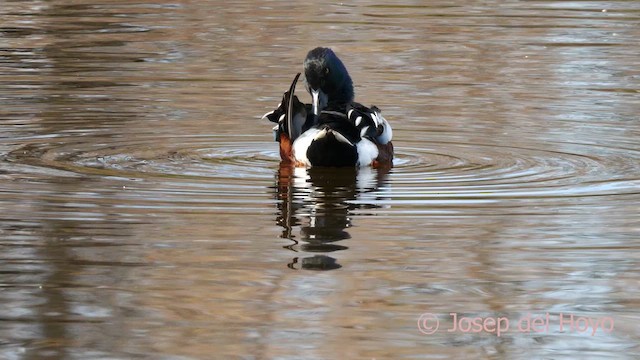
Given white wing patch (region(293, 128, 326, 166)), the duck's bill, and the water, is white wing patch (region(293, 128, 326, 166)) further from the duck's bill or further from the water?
the duck's bill

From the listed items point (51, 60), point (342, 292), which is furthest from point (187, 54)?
point (342, 292)

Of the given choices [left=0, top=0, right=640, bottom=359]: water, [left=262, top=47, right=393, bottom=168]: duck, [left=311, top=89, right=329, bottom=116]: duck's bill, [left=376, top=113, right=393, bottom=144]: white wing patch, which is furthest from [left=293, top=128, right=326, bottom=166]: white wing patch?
[left=376, top=113, right=393, bottom=144]: white wing patch

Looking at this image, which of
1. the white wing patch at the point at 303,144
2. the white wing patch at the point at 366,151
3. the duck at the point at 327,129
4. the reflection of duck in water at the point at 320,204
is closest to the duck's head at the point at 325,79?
the duck at the point at 327,129

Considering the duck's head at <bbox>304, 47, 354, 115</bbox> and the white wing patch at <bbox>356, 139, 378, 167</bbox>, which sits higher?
the duck's head at <bbox>304, 47, 354, 115</bbox>

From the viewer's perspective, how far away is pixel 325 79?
36.5 ft

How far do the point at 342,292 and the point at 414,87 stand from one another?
7.96 metres

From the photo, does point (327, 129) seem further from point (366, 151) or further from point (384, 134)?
point (384, 134)

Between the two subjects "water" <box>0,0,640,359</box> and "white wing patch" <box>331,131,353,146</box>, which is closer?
"water" <box>0,0,640,359</box>

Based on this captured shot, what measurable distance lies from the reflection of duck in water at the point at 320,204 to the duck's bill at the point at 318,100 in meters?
0.43

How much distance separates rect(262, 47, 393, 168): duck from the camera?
10.2m

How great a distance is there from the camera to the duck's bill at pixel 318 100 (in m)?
10.8

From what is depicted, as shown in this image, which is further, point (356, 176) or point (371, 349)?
point (356, 176)

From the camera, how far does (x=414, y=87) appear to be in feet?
48.4

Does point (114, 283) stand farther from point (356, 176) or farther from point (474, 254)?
point (356, 176)
